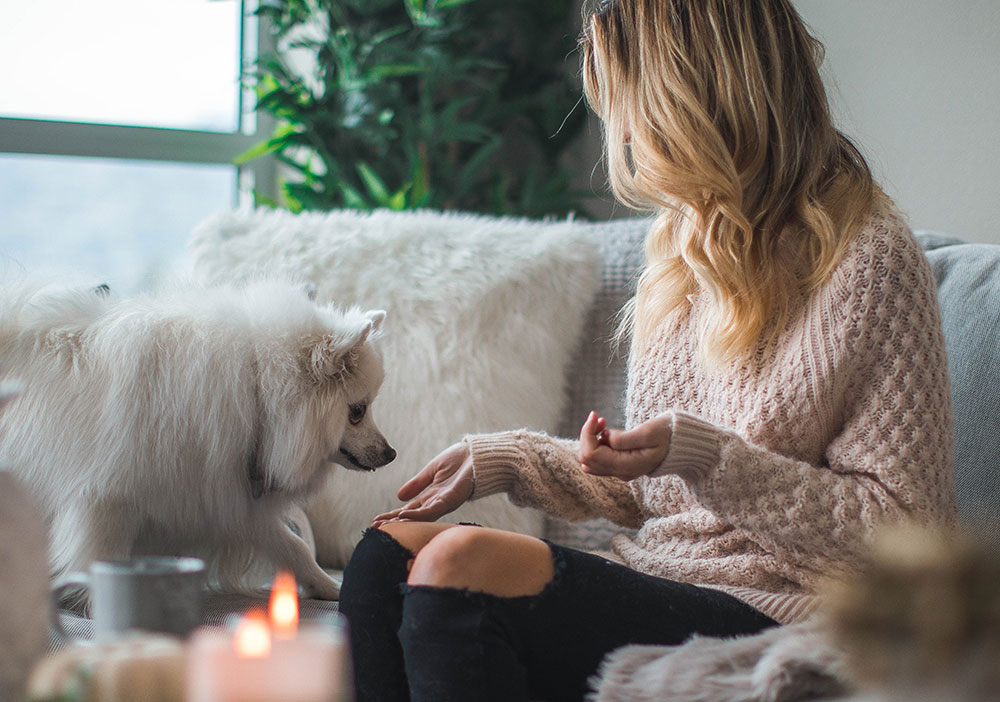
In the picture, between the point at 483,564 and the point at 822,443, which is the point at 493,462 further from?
the point at 822,443

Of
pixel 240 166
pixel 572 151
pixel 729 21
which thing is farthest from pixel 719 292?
pixel 240 166

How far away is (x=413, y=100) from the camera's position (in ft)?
9.53

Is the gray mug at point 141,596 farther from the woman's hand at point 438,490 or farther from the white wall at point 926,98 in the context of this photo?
the white wall at point 926,98

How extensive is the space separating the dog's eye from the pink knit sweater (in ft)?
0.86

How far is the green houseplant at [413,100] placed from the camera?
2.64m

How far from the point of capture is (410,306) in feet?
5.89

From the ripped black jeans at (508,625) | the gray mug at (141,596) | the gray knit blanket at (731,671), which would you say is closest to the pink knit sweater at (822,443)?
the ripped black jeans at (508,625)

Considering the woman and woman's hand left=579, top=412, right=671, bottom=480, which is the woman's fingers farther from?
woman's hand left=579, top=412, right=671, bottom=480

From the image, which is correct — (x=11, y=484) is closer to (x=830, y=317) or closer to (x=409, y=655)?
(x=409, y=655)

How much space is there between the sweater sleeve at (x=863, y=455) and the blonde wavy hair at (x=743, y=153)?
0.12m

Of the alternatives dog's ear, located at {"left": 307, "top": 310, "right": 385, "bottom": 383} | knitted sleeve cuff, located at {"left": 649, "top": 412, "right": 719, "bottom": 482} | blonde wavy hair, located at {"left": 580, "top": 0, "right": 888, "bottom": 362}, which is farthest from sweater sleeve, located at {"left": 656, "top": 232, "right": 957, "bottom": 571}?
dog's ear, located at {"left": 307, "top": 310, "right": 385, "bottom": 383}

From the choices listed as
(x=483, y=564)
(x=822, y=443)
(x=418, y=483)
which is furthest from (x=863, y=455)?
(x=418, y=483)

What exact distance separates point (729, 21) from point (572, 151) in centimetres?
180

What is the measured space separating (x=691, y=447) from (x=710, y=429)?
0.11 ft
